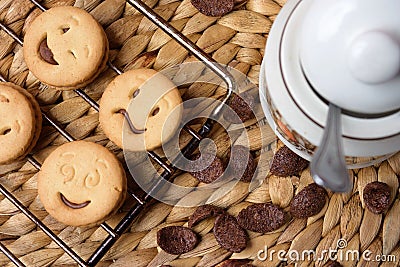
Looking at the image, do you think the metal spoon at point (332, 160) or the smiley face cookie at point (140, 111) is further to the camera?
the smiley face cookie at point (140, 111)

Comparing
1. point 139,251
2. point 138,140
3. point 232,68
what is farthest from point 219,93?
point 139,251

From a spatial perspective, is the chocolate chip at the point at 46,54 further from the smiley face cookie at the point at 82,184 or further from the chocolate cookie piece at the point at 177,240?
the chocolate cookie piece at the point at 177,240

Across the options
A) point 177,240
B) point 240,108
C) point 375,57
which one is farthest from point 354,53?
point 177,240

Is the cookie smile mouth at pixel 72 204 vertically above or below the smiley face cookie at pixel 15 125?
below

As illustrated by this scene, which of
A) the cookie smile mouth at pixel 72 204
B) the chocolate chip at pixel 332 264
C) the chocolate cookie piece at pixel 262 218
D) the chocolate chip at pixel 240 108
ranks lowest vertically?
the chocolate chip at pixel 332 264

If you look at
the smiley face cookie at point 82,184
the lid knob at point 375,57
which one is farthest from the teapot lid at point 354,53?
the smiley face cookie at point 82,184

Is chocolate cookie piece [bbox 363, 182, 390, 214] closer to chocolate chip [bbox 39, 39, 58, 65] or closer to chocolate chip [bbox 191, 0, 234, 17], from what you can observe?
chocolate chip [bbox 191, 0, 234, 17]

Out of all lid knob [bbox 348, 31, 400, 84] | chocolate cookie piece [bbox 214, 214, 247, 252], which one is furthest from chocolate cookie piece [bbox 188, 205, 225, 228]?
lid knob [bbox 348, 31, 400, 84]
